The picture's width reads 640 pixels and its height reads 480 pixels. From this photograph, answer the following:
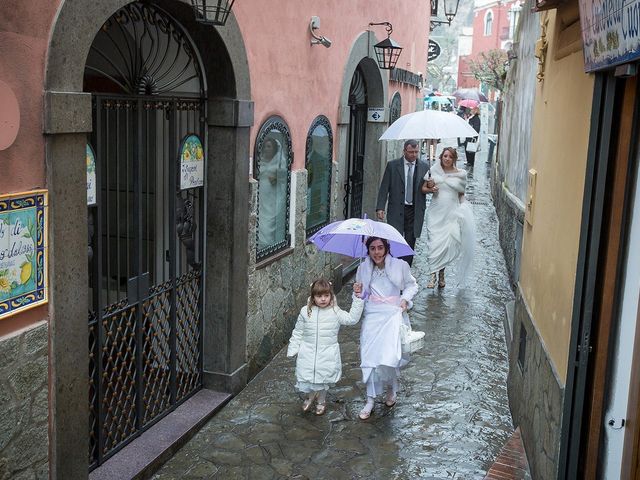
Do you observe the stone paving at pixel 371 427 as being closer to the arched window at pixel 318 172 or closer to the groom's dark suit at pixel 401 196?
the arched window at pixel 318 172

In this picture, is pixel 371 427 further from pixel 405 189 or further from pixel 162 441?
pixel 405 189

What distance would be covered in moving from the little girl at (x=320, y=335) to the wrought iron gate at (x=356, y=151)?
5.57 meters

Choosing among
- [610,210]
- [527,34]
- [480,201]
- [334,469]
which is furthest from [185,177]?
[480,201]

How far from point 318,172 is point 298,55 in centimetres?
171

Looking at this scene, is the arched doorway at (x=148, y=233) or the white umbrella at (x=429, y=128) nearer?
the arched doorway at (x=148, y=233)

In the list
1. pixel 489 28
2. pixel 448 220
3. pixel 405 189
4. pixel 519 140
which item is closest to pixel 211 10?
pixel 405 189

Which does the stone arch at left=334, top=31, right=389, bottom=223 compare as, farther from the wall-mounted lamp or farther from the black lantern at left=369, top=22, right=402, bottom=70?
the wall-mounted lamp

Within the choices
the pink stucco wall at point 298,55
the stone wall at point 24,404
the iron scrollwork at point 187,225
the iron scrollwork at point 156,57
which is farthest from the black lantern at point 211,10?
the stone wall at point 24,404

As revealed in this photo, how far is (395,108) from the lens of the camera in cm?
1396

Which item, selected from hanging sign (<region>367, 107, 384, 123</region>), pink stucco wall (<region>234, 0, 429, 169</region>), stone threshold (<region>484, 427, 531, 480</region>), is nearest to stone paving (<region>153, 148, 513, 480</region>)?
stone threshold (<region>484, 427, 531, 480</region>)

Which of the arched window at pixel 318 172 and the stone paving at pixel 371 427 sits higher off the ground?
the arched window at pixel 318 172

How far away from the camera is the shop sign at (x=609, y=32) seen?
3.15 meters

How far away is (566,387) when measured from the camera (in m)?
4.26

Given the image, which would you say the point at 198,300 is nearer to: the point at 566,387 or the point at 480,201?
the point at 566,387
